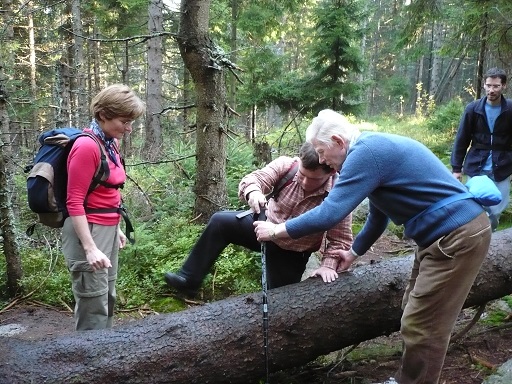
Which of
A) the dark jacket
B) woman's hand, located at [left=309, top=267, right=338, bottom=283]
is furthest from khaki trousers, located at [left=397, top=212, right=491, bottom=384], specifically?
the dark jacket

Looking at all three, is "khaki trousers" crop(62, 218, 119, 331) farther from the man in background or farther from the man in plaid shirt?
the man in background

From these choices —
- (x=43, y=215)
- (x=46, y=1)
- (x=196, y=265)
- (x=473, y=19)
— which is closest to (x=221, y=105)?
(x=196, y=265)

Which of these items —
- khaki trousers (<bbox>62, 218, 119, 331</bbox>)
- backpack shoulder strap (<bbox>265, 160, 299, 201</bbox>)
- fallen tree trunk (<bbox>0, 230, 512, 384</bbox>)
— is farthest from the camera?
backpack shoulder strap (<bbox>265, 160, 299, 201</bbox>)

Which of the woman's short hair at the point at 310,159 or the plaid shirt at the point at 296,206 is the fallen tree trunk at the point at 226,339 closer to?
the plaid shirt at the point at 296,206

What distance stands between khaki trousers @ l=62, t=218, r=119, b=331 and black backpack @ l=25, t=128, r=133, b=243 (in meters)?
0.14

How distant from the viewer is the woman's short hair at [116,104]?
312 cm

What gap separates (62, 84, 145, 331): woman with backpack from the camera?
3.01 m

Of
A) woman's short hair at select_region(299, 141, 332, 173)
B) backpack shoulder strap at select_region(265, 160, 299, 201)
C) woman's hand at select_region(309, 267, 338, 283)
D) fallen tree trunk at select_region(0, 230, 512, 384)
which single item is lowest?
fallen tree trunk at select_region(0, 230, 512, 384)

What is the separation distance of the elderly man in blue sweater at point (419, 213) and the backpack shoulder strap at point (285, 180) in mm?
931

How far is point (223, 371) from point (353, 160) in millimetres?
1786

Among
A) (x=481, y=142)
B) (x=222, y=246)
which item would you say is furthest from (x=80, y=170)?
(x=481, y=142)

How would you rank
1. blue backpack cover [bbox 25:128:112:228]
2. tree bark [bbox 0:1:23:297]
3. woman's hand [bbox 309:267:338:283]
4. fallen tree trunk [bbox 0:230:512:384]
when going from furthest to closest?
tree bark [bbox 0:1:23:297], woman's hand [bbox 309:267:338:283], blue backpack cover [bbox 25:128:112:228], fallen tree trunk [bbox 0:230:512:384]

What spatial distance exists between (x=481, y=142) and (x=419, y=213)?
3.43m

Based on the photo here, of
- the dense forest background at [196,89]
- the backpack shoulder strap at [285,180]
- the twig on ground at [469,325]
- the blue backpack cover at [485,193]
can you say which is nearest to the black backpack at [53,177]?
the backpack shoulder strap at [285,180]
